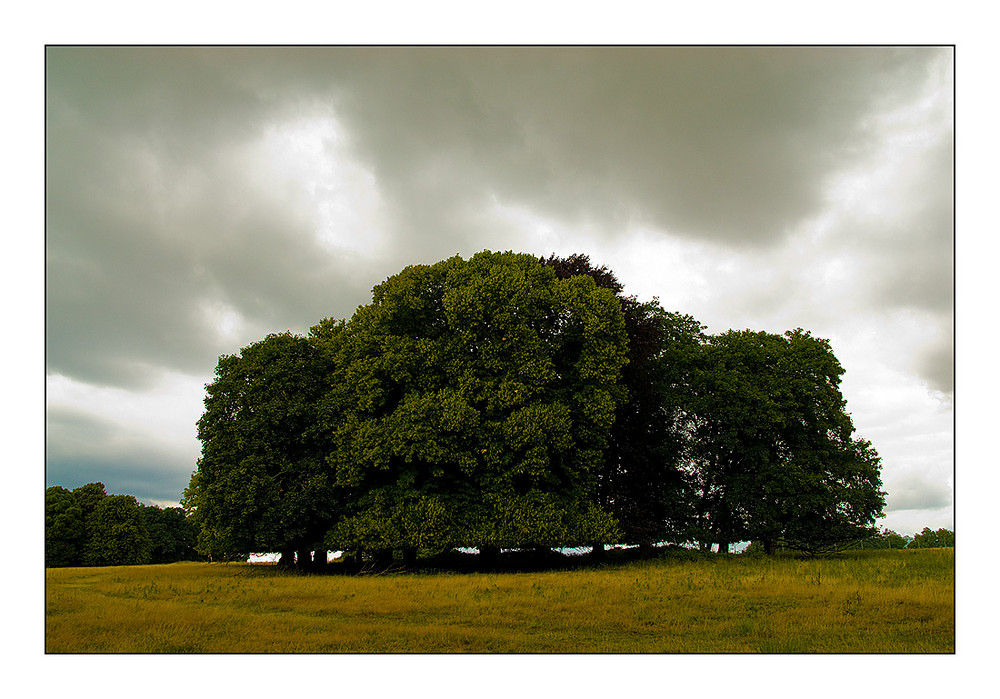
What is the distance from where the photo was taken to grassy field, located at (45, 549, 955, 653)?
13.9 metres

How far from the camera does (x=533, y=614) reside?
17.0 metres

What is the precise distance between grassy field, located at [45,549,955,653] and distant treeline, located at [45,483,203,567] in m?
30.5

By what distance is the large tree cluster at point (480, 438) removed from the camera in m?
28.2

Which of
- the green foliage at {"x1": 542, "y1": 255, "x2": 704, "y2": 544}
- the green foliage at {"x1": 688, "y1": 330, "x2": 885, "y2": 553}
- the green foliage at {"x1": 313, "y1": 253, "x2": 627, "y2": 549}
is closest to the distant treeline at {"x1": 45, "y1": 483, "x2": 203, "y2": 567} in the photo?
the green foliage at {"x1": 313, "y1": 253, "x2": 627, "y2": 549}

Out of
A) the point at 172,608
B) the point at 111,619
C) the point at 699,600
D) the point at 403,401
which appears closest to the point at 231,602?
the point at 172,608

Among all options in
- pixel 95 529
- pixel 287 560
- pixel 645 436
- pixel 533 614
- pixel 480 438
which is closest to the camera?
pixel 533 614

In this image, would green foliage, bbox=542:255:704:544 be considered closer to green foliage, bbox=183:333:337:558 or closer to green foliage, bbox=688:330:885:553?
green foliage, bbox=688:330:885:553

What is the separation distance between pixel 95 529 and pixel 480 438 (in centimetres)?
3962

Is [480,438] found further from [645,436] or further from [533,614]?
[533,614]

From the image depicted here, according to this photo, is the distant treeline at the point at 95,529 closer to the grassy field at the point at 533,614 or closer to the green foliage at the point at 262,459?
the green foliage at the point at 262,459

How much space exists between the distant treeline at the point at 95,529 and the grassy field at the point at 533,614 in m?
30.5

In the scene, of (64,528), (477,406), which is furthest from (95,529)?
(477,406)

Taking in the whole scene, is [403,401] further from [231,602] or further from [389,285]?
[231,602]

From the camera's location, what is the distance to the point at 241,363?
103 feet
